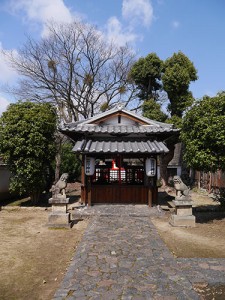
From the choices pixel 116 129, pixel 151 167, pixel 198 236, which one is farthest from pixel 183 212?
pixel 116 129

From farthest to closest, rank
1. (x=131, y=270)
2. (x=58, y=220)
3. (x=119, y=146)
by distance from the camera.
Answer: (x=119, y=146)
(x=58, y=220)
(x=131, y=270)

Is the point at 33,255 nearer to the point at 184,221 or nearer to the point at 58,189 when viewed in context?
the point at 58,189

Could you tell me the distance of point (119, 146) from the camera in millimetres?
16547


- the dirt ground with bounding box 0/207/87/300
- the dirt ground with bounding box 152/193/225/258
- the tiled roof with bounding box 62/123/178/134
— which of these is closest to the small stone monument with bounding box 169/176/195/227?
the dirt ground with bounding box 152/193/225/258

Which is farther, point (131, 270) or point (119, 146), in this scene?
point (119, 146)

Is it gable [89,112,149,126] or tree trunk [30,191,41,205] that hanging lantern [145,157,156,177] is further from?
tree trunk [30,191,41,205]

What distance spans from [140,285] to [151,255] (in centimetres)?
211

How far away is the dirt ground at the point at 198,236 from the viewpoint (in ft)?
28.4

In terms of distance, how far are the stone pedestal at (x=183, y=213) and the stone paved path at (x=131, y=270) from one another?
194 centimetres

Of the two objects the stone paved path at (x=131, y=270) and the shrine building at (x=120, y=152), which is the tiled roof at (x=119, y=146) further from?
the stone paved path at (x=131, y=270)

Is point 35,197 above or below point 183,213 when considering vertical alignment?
above

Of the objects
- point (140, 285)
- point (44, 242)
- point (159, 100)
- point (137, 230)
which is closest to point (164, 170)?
point (159, 100)

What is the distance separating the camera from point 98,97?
32719 millimetres

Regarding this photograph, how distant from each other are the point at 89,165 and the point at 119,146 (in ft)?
7.20
